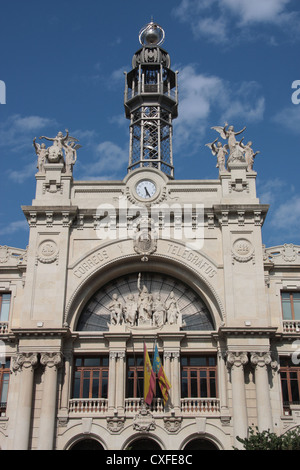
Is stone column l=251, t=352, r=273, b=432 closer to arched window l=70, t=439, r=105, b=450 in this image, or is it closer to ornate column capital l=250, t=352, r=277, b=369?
ornate column capital l=250, t=352, r=277, b=369

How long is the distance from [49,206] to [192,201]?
8.46m

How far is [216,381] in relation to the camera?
34.7 metres

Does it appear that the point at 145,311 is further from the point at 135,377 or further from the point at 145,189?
the point at 145,189

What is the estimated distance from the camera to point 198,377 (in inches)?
1373

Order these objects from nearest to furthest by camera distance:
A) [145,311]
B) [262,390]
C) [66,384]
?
[262,390] → [66,384] → [145,311]

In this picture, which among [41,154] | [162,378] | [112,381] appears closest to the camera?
[162,378]

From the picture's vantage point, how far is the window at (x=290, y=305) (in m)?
36.1

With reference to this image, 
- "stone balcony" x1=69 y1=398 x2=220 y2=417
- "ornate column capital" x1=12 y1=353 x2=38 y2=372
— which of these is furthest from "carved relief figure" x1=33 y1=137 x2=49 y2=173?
"stone balcony" x1=69 y1=398 x2=220 y2=417

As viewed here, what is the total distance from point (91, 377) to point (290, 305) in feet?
39.5

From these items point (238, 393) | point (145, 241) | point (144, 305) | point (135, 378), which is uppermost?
point (145, 241)

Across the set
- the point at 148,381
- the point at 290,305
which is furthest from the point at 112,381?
the point at 290,305

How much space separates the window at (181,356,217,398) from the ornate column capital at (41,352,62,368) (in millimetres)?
6879

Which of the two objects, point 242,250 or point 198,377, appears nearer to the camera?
point 198,377

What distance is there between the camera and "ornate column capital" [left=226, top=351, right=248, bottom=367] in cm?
3294
